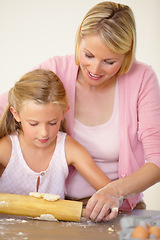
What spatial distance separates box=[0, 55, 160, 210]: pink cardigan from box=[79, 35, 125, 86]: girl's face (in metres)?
0.18

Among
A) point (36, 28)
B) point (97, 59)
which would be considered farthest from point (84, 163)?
point (36, 28)

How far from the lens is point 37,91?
1.71 m

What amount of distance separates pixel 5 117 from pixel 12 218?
0.55 meters

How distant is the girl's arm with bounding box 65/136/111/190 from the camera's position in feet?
5.86

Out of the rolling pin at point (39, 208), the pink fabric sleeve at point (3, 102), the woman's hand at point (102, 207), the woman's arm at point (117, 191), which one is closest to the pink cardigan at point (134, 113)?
the pink fabric sleeve at point (3, 102)

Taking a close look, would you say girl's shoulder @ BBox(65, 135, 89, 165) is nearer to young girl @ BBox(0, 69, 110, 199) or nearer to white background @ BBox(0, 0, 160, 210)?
young girl @ BBox(0, 69, 110, 199)

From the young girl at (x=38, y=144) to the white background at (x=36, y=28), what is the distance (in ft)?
7.19

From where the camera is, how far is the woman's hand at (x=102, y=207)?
144 cm

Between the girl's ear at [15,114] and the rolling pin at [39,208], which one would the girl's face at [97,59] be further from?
the rolling pin at [39,208]

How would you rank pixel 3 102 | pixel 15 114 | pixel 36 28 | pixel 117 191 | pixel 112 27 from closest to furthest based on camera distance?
pixel 117 191 → pixel 112 27 → pixel 15 114 → pixel 3 102 → pixel 36 28

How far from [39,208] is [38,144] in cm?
39

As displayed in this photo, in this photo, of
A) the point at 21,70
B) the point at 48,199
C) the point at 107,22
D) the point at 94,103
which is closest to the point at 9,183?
the point at 48,199

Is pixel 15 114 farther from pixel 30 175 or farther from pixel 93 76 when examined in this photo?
pixel 93 76

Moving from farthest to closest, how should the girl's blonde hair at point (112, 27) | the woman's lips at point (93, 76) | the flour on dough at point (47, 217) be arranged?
1. the woman's lips at point (93, 76)
2. the girl's blonde hair at point (112, 27)
3. the flour on dough at point (47, 217)
